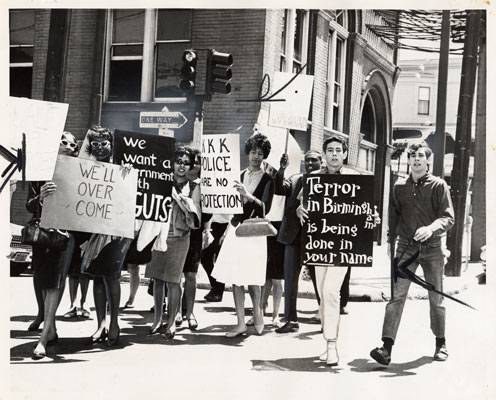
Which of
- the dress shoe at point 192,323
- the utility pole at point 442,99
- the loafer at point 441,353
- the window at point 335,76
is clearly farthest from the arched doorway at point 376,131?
the dress shoe at point 192,323

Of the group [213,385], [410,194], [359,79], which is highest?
[359,79]

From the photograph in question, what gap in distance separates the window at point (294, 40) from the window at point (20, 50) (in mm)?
2155

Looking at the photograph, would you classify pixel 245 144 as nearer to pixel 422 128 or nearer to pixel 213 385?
pixel 422 128

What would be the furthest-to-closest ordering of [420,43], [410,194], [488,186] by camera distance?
[420,43]
[488,186]
[410,194]

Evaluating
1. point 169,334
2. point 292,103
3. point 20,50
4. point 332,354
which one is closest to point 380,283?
point 332,354

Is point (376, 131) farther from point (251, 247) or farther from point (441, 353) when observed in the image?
point (441, 353)

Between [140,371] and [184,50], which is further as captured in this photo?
[184,50]

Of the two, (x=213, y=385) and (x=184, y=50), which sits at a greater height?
(x=184, y=50)

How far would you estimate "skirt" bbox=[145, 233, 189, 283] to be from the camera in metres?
4.99

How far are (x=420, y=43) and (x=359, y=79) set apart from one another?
0.63 metres

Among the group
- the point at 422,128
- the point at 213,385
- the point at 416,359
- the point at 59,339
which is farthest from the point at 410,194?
the point at 59,339

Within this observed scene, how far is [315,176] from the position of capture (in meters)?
4.80

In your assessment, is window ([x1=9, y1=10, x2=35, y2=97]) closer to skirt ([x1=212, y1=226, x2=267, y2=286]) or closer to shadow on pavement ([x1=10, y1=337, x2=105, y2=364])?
shadow on pavement ([x1=10, y1=337, x2=105, y2=364])

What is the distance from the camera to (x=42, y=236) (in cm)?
446
